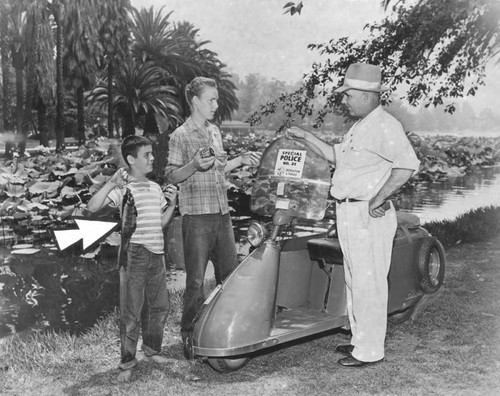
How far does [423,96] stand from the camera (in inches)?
370

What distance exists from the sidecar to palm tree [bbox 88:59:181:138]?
67.6ft

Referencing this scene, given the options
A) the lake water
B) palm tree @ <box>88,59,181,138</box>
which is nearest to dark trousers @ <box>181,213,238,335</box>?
the lake water

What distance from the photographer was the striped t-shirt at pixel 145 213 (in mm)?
3699

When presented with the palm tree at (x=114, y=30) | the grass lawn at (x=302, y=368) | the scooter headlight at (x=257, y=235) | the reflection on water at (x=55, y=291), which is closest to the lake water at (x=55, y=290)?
the reflection on water at (x=55, y=291)

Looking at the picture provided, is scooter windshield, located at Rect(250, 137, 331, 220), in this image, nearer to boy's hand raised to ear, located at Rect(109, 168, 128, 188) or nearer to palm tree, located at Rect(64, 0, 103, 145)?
boy's hand raised to ear, located at Rect(109, 168, 128, 188)

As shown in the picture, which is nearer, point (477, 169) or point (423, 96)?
point (423, 96)

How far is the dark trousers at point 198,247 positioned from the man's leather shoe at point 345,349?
0.95 m

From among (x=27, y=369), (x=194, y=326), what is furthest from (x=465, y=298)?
(x=27, y=369)

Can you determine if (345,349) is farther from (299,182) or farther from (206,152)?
(206,152)

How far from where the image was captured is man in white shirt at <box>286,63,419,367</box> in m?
3.76

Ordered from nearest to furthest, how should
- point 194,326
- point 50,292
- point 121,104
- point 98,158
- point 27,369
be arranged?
1. point 194,326
2. point 27,369
3. point 50,292
4. point 98,158
5. point 121,104

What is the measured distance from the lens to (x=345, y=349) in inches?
161

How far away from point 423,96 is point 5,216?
7.62 meters

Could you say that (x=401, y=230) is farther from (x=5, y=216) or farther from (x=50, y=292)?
(x=5, y=216)
